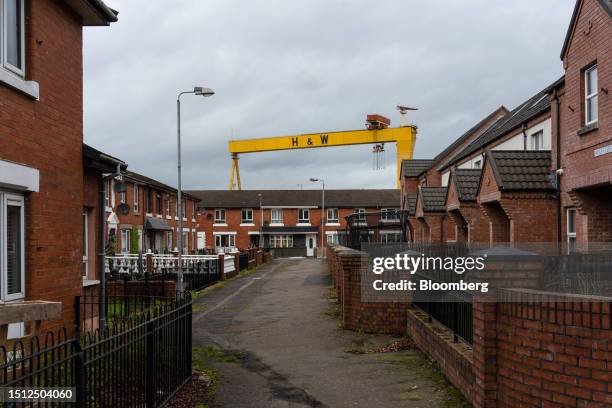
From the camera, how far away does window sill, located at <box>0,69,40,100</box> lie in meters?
7.29

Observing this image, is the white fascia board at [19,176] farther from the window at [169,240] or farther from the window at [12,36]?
the window at [169,240]

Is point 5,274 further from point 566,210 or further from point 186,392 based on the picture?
point 566,210

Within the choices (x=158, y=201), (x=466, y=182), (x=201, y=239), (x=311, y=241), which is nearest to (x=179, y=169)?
(x=466, y=182)

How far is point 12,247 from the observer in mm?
7895

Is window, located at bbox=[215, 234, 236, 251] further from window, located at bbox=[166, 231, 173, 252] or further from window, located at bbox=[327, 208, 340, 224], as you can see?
window, located at bbox=[166, 231, 173, 252]

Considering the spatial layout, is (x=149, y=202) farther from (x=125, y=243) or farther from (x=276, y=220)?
(x=276, y=220)

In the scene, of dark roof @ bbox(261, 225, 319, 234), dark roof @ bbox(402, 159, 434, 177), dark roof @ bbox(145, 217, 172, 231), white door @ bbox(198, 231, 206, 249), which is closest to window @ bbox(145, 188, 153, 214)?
dark roof @ bbox(145, 217, 172, 231)

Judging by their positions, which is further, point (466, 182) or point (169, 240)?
point (169, 240)

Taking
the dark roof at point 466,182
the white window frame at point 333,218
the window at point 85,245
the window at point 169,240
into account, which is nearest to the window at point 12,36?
the window at point 85,245

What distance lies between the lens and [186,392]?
7676 millimetres

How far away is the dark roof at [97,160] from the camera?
32.9 feet

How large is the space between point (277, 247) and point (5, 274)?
191ft

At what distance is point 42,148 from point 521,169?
1208cm

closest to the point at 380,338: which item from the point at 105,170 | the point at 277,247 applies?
the point at 105,170
